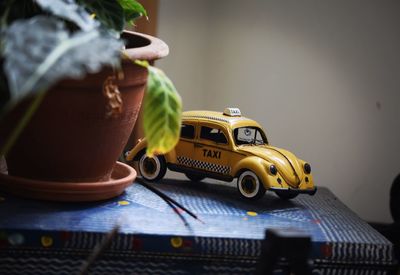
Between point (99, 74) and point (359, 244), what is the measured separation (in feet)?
1.44

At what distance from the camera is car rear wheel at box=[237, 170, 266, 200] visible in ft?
3.14

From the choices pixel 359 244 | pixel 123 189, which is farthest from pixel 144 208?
pixel 359 244

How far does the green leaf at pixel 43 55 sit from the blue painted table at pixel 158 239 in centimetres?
27

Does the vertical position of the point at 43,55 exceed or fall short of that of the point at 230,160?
it exceeds it

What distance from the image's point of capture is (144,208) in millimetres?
904

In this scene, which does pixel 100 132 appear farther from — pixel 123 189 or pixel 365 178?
pixel 365 178

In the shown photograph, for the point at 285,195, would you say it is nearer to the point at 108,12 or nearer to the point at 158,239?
the point at 158,239

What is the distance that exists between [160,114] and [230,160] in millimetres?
313

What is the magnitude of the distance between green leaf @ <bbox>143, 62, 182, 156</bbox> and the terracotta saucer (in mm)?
187

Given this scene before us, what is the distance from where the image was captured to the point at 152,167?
3.50 feet

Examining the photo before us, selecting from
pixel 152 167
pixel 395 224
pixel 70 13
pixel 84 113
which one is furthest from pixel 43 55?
pixel 395 224

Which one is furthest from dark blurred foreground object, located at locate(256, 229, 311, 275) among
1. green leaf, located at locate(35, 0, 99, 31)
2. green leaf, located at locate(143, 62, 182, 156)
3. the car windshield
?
the car windshield

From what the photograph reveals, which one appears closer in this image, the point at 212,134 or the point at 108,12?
the point at 108,12

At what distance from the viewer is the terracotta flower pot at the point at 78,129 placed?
2.65ft
